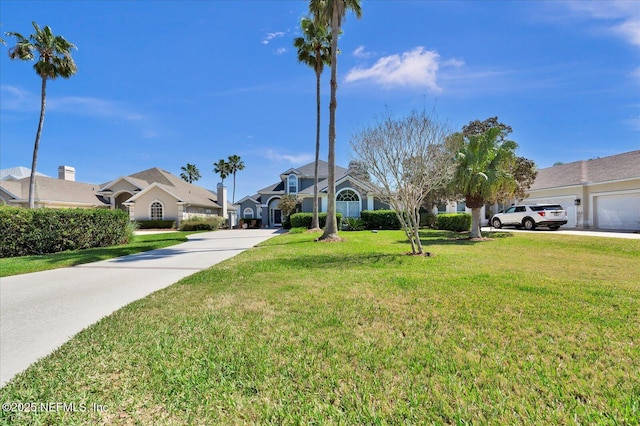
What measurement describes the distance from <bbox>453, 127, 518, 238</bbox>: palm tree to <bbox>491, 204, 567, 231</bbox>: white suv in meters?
5.95

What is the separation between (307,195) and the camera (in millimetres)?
26984

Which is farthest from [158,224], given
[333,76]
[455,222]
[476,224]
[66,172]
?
[476,224]

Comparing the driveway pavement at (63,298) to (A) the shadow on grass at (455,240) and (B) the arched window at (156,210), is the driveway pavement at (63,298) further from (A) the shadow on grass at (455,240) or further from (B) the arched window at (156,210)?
(B) the arched window at (156,210)

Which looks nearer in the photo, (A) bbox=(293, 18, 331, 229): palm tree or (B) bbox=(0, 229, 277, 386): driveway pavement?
(B) bbox=(0, 229, 277, 386): driveway pavement

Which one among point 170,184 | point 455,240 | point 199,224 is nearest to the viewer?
point 455,240

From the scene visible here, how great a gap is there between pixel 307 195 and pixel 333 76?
43.2 feet

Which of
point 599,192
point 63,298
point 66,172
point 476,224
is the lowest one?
point 63,298

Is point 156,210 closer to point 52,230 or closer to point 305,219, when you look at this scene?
point 305,219

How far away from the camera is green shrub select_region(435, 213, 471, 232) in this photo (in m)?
20.3

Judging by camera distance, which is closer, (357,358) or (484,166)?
(357,358)

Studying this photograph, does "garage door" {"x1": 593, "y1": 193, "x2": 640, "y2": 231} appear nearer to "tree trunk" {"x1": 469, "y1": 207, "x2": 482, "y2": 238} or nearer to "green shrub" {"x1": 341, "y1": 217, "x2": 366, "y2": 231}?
"tree trunk" {"x1": 469, "y1": 207, "x2": 482, "y2": 238}

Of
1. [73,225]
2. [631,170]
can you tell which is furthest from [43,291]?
[631,170]

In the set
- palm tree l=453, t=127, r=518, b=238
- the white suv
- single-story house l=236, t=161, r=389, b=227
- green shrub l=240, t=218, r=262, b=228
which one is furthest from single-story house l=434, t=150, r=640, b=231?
green shrub l=240, t=218, r=262, b=228

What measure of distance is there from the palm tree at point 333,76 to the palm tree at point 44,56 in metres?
17.7
